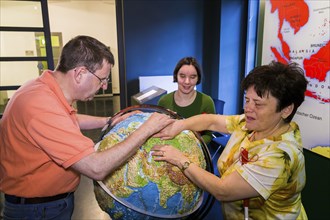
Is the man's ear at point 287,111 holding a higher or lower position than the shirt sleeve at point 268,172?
higher

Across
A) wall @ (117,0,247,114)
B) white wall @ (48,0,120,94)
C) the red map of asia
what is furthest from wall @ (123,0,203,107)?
white wall @ (48,0,120,94)

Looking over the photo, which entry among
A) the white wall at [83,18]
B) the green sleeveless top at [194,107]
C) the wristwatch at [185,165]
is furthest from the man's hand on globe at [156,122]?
the white wall at [83,18]

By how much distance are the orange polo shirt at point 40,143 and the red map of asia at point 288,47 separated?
2014mm

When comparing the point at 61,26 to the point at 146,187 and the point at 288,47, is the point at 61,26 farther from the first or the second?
the point at 146,187

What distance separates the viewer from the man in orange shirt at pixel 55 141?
1.01 meters

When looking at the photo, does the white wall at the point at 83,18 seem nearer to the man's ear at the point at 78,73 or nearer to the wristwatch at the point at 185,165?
the man's ear at the point at 78,73

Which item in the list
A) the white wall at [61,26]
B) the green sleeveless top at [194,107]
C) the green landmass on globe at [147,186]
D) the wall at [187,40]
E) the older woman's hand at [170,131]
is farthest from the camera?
the wall at [187,40]

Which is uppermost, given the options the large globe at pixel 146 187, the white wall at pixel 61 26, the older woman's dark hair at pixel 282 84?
the white wall at pixel 61 26

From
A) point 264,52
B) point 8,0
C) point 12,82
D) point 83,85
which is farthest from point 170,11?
point 83,85

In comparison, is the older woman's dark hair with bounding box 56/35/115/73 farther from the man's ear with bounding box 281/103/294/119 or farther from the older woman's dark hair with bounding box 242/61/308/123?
the man's ear with bounding box 281/103/294/119

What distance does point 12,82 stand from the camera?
12.7ft

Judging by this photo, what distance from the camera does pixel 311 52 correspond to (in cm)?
224

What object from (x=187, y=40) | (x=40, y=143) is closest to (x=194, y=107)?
(x=40, y=143)

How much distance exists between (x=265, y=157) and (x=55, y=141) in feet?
2.78
